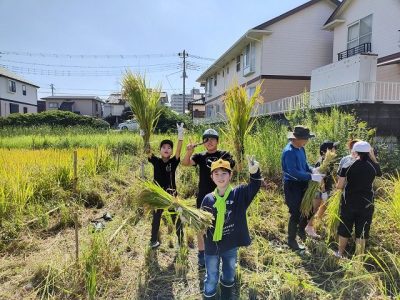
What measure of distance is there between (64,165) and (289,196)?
4201mm

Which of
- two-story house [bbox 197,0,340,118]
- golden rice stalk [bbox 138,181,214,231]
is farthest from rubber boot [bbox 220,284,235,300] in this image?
two-story house [bbox 197,0,340,118]

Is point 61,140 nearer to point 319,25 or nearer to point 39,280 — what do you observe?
point 39,280

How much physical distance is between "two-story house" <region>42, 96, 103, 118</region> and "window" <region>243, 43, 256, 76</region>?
110 feet

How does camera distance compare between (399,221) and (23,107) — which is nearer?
(399,221)

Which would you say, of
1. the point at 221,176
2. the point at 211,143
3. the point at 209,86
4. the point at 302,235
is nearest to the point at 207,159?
the point at 211,143

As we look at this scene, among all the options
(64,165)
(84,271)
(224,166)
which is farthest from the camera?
(64,165)

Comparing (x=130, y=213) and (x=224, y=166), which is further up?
(x=224, y=166)

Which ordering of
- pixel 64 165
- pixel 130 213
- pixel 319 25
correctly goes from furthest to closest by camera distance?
pixel 319 25, pixel 64 165, pixel 130 213

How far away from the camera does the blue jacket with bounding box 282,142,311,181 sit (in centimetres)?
388

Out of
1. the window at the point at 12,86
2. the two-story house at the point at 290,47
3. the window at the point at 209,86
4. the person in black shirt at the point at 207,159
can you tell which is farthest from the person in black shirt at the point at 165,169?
the window at the point at 12,86

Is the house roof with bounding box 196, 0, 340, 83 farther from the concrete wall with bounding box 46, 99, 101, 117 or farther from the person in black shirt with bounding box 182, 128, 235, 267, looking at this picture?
the concrete wall with bounding box 46, 99, 101, 117

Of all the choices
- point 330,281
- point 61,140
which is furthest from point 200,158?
point 61,140

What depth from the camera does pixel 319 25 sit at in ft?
63.4

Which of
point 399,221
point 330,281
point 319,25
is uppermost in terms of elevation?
point 319,25
